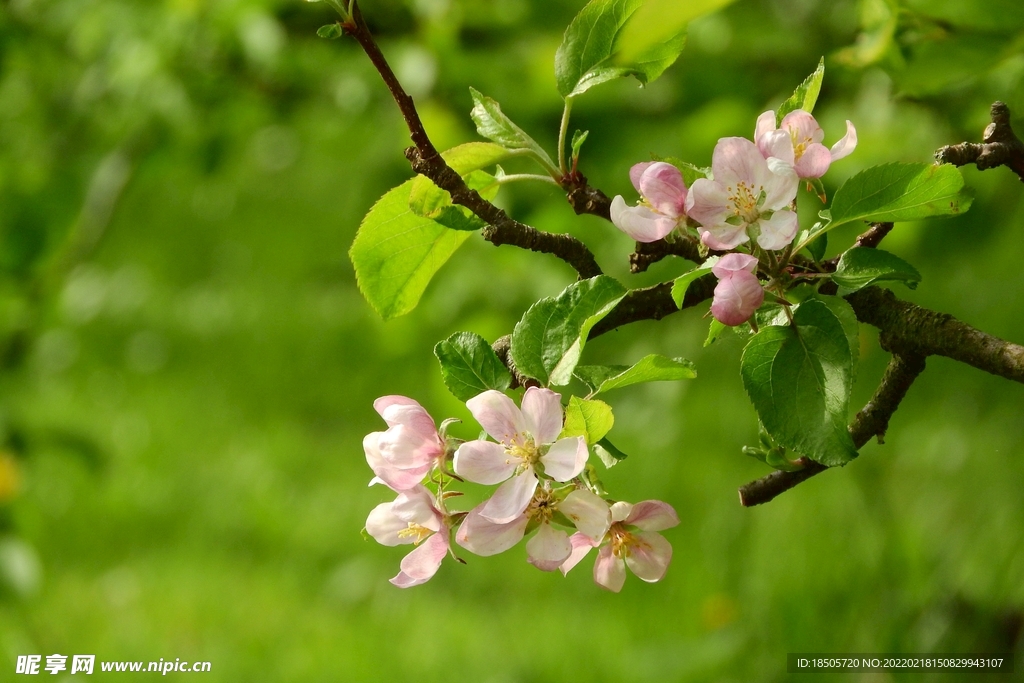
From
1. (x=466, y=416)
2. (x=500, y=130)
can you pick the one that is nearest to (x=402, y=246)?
(x=500, y=130)

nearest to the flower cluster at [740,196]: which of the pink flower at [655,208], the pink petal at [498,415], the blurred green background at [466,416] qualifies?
the pink flower at [655,208]

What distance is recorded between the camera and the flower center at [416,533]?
0.50 meters

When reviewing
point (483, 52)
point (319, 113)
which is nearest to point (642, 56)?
point (483, 52)

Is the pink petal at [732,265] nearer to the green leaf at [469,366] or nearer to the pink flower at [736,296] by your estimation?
the pink flower at [736,296]

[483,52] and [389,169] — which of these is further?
[389,169]

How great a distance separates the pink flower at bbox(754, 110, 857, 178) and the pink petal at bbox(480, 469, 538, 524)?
19cm

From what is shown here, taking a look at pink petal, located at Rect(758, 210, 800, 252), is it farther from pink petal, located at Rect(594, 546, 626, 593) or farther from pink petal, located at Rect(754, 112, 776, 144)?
pink petal, located at Rect(594, 546, 626, 593)

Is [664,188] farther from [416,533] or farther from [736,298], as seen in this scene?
[416,533]

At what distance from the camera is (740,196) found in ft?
1.49

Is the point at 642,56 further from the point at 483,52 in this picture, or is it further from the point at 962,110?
the point at 483,52

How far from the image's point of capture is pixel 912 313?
46cm

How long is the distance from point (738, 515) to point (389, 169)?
1.00m

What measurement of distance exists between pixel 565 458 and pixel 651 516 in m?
0.10

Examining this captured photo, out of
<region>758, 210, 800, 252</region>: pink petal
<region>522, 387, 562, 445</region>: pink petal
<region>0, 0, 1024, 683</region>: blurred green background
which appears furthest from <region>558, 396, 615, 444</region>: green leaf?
<region>0, 0, 1024, 683</region>: blurred green background
